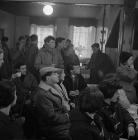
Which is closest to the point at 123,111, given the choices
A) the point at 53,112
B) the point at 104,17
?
the point at 53,112

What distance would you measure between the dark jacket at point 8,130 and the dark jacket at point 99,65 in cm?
366

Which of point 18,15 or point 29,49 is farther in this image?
point 18,15

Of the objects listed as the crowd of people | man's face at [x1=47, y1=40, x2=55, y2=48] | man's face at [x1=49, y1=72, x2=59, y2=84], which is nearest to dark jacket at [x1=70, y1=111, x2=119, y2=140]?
the crowd of people

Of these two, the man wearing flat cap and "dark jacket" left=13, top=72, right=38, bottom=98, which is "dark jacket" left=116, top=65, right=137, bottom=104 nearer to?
the man wearing flat cap

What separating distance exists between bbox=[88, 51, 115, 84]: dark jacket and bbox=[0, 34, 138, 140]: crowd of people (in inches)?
2.0

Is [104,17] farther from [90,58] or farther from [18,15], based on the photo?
[18,15]

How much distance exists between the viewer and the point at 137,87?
3.80 m

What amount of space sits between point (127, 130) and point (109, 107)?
33 centimetres

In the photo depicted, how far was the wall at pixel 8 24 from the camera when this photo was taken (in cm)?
588


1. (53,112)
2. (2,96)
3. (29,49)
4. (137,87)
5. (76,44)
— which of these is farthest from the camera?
(76,44)

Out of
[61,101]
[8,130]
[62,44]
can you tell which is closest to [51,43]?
[62,44]

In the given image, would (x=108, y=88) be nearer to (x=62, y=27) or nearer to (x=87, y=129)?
(x=87, y=129)

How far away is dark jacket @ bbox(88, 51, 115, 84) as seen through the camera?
5359mm

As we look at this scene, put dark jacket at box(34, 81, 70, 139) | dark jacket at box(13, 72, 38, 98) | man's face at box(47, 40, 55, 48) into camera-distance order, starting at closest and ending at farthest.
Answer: dark jacket at box(34, 81, 70, 139) → dark jacket at box(13, 72, 38, 98) → man's face at box(47, 40, 55, 48)
